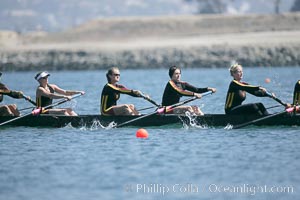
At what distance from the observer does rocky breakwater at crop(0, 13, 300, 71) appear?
77.4 meters

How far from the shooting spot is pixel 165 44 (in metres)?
89.2

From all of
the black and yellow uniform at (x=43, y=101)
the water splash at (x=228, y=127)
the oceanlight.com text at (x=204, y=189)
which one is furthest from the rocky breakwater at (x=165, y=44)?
the oceanlight.com text at (x=204, y=189)

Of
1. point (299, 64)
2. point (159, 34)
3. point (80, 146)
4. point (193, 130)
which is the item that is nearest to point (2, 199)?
point (80, 146)

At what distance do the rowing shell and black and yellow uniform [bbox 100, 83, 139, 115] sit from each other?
0.23m

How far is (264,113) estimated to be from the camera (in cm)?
2192


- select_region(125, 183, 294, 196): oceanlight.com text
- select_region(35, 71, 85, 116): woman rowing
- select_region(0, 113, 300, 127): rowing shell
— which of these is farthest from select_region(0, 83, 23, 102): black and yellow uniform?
select_region(125, 183, 294, 196): oceanlight.com text

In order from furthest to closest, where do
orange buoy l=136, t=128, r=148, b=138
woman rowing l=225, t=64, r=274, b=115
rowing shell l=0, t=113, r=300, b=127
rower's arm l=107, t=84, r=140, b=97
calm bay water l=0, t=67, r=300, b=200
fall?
rower's arm l=107, t=84, r=140, b=97, rowing shell l=0, t=113, r=300, b=127, woman rowing l=225, t=64, r=274, b=115, orange buoy l=136, t=128, r=148, b=138, calm bay water l=0, t=67, r=300, b=200

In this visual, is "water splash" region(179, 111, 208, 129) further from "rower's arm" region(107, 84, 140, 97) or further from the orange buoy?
the orange buoy

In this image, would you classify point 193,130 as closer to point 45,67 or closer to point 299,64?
point 299,64

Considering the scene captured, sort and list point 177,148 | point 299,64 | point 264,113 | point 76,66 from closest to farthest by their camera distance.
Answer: point 177,148, point 264,113, point 299,64, point 76,66

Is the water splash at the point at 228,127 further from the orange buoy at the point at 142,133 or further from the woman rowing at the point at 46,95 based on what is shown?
the woman rowing at the point at 46,95

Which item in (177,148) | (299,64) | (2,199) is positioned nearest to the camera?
(2,199)

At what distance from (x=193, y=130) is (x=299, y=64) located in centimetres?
5232

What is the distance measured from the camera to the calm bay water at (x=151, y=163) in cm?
1529
